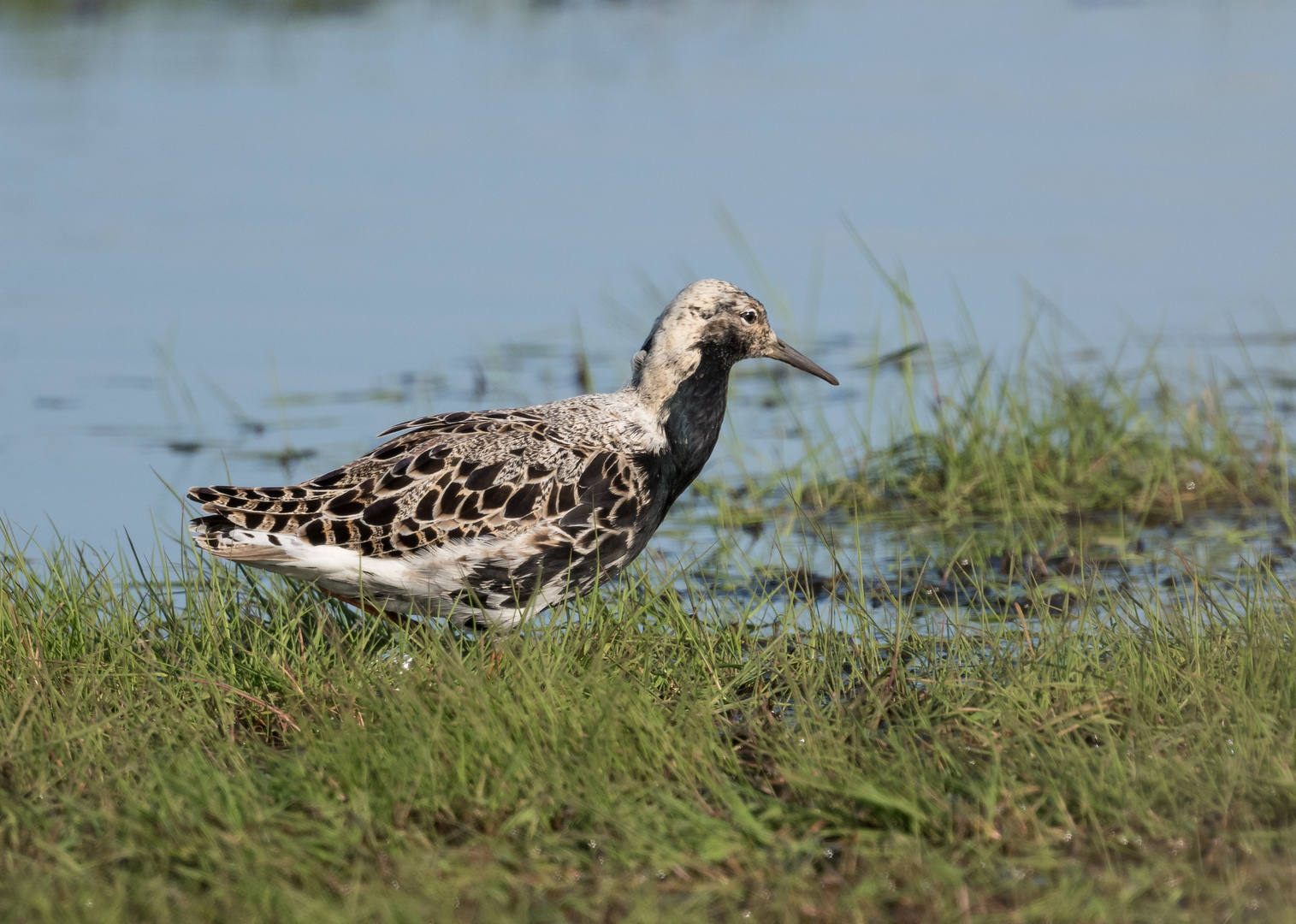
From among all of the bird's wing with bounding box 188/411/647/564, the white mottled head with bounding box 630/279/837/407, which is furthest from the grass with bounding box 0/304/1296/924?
the white mottled head with bounding box 630/279/837/407

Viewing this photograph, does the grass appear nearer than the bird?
Yes

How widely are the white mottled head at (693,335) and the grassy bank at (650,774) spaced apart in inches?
45.4

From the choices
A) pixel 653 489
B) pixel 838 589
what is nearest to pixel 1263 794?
pixel 653 489

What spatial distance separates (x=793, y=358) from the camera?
7.74m

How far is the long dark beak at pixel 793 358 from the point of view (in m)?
7.56

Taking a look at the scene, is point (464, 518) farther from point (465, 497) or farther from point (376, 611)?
point (376, 611)

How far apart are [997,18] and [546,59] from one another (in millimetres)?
8746

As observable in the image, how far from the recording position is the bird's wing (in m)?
6.69

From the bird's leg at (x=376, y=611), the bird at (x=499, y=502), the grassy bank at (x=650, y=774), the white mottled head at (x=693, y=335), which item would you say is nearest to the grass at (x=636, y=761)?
the grassy bank at (x=650, y=774)

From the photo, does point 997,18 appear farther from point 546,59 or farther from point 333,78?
point 333,78

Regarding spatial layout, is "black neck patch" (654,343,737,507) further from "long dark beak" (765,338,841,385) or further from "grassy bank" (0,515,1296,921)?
"grassy bank" (0,515,1296,921)

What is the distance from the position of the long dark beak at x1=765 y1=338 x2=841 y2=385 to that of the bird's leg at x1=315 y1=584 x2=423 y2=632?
2.06 meters

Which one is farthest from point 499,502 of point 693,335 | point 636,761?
point 636,761

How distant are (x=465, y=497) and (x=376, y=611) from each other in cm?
69
